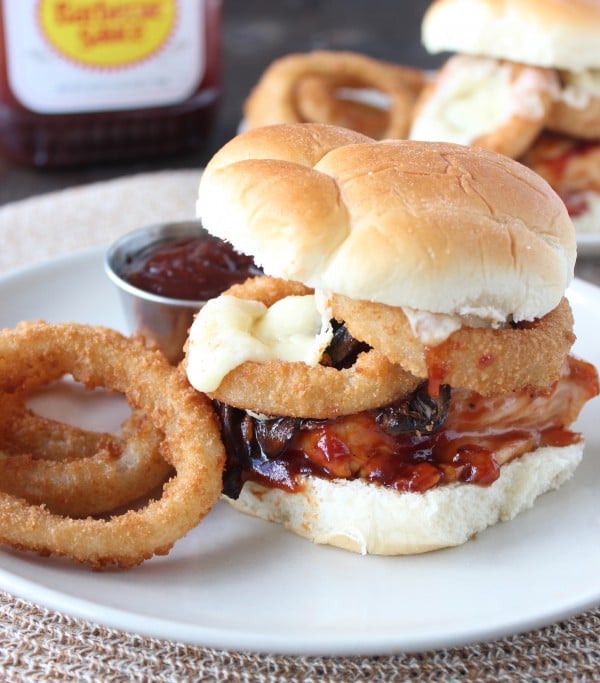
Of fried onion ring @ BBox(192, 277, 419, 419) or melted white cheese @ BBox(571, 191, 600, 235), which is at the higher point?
fried onion ring @ BBox(192, 277, 419, 419)

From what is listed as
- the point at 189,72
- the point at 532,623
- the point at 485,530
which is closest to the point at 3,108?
the point at 189,72

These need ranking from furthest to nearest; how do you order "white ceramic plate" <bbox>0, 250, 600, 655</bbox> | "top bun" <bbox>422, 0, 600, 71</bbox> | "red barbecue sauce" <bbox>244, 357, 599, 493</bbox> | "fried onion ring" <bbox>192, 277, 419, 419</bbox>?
"top bun" <bbox>422, 0, 600, 71</bbox> → "red barbecue sauce" <bbox>244, 357, 599, 493</bbox> → "fried onion ring" <bbox>192, 277, 419, 419</bbox> → "white ceramic plate" <bbox>0, 250, 600, 655</bbox>

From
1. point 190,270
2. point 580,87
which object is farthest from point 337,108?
point 190,270

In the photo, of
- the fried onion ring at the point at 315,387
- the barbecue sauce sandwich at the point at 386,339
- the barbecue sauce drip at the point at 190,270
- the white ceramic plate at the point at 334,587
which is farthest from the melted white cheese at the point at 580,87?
the fried onion ring at the point at 315,387

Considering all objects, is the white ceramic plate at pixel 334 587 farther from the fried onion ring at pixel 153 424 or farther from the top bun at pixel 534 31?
the top bun at pixel 534 31

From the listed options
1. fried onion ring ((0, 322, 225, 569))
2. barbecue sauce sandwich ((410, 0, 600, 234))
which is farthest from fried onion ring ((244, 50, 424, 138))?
fried onion ring ((0, 322, 225, 569))

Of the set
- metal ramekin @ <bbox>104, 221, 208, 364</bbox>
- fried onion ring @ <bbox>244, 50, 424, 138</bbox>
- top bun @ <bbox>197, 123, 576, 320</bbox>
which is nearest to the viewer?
top bun @ <bbox>197, 123, 576, 320</bbox>

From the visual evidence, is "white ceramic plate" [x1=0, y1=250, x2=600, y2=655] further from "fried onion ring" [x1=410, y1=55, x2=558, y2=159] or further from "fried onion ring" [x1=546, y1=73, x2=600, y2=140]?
"fried onion ring" [x1=546, y1=73, x2=600, y2=140]
